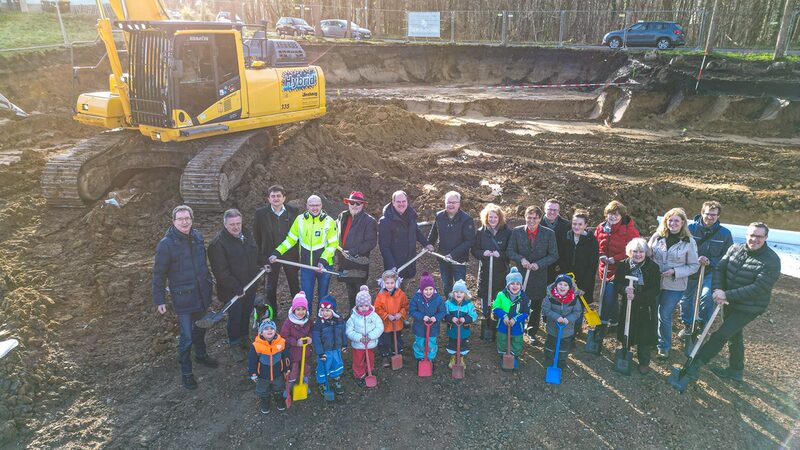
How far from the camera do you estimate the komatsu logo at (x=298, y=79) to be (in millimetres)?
11109

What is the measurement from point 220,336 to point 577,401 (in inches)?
171

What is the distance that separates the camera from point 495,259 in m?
6.23

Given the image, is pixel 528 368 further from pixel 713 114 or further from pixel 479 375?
pixel 713 114

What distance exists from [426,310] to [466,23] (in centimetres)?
2760

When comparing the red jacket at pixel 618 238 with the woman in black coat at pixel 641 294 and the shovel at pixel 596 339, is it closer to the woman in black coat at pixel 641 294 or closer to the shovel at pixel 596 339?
the shovel at pixel 596 339

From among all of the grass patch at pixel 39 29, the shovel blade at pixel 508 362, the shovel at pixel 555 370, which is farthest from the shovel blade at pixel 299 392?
the grass patch at pixel 39 29

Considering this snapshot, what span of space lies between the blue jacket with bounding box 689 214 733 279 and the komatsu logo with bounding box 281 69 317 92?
28.1 ft

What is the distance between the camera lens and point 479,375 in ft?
18.6

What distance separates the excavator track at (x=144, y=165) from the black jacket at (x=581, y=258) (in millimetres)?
6141

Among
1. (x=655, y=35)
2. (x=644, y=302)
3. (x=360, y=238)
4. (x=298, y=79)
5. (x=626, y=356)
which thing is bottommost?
(x=626, y=356)

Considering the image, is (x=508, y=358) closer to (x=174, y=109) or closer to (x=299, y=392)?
(x=299, y=392)

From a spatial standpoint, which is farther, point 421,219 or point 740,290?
point 421,219

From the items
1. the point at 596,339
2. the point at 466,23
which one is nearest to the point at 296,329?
the point at 596,339

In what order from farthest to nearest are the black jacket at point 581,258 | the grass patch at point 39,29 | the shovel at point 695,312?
the grass patch at point 39,29 < the black jacket at point 581,258 < the shovel at point 695,312
